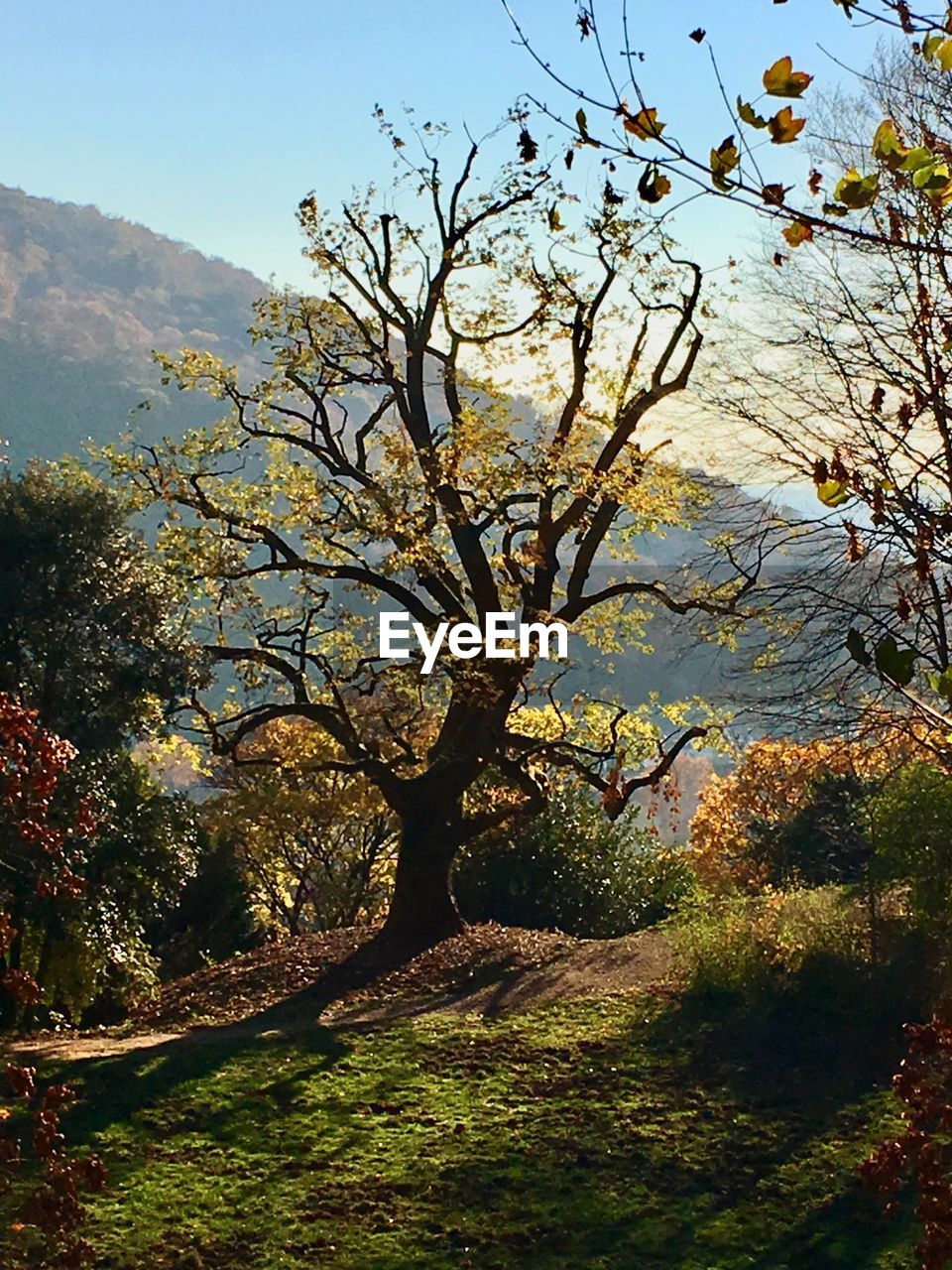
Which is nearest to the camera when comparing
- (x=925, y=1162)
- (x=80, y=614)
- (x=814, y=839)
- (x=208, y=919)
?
(x=925, y=1162)

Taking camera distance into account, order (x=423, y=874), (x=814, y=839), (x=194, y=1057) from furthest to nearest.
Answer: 1. (x=814, y=839)
2. (x=423, y=874)
3. (x=194, y=1057)

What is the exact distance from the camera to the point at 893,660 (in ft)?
9.41

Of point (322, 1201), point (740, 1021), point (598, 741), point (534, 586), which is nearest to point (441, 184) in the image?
point (534, 586)

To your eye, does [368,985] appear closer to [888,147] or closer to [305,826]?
[305,826]

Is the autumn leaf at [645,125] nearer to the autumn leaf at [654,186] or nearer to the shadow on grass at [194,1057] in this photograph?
the autumn leaf at [654,186]

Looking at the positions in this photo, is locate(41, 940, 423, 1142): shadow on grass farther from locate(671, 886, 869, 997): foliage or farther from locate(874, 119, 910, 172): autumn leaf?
locate(874, 119, 910, 172): autumn leaf

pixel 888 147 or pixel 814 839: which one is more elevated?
pixel 888 147

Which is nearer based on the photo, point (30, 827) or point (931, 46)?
point (931, 46)

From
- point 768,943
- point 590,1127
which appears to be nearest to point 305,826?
point 768,943

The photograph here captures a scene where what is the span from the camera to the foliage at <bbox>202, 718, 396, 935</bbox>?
71.9ft

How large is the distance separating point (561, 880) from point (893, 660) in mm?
15756

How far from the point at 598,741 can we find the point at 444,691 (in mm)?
2091

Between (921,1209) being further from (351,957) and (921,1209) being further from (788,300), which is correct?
(351,957)

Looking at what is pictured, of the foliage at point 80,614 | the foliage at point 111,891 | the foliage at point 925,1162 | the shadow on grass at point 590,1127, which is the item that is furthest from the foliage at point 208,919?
the foliage at point 925,1162
